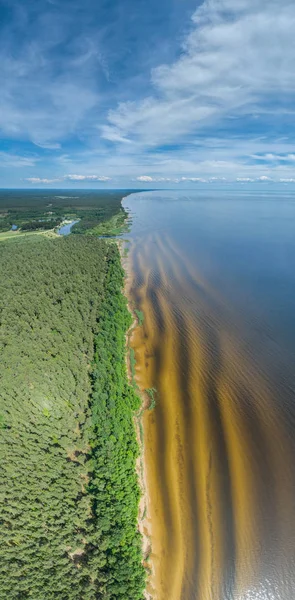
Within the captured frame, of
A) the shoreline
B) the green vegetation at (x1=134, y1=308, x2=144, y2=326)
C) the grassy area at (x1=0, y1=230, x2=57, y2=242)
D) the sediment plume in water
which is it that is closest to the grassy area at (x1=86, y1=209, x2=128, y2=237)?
the grassy area at (x1=0, y1=230, x2=57, y2=242)

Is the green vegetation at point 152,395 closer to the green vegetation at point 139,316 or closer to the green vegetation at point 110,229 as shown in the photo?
the green vegetation at point 139,316

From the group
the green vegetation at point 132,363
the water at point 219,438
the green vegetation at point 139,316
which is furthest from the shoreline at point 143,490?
the green vegetation at point 139,316

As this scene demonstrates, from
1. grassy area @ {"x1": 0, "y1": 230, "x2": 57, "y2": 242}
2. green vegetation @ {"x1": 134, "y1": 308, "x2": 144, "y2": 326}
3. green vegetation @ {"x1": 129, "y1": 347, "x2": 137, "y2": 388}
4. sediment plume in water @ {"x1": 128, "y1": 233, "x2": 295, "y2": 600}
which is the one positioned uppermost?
grassy area @ {"x1": 0, "y1": 230, "x2": 57, "y2": 242}

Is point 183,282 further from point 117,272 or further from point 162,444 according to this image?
point 162,444

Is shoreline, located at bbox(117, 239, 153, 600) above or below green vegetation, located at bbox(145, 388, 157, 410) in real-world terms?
below

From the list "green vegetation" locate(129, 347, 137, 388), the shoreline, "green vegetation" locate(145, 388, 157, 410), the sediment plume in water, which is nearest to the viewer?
the sediment plume in water

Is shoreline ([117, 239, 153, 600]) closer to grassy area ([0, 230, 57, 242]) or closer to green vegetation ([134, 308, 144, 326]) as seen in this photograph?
green vegetation ([134, 308, 144, 326])

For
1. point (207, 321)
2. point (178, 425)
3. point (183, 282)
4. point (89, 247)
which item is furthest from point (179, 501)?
point (89, 247)
